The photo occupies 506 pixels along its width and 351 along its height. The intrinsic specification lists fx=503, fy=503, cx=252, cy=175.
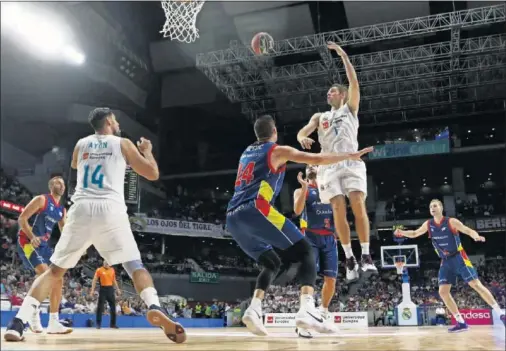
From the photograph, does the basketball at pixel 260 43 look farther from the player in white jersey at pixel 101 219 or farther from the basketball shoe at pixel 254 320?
the basketball shoe at pixel 254 320

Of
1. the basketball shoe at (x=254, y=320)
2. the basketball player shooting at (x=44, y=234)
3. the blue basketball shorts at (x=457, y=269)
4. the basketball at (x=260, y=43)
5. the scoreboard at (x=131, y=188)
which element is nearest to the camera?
the basketball shoe at (x=254, y=320)

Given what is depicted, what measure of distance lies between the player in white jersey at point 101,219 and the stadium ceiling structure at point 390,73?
13527 millimetres

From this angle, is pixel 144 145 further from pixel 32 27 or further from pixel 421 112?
pixel 421 112

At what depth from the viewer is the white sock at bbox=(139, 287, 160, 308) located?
390cm

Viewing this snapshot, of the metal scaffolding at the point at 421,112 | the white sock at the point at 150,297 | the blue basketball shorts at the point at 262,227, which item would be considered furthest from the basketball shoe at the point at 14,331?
the metal scaffolding at the point at 421,112

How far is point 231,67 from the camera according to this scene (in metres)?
19.6

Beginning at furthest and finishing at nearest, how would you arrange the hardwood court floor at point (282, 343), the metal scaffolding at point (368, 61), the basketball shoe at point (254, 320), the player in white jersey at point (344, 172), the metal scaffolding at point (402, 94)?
the metal scaffolding at point (402, 94) → the metal scaffolding at point (368, 61) → the player in white jersey at point (344, 172) → the basketball shoe at point (254, 320) → the hardwood court floor at point (282, 343)

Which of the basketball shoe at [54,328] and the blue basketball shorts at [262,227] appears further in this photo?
the basketball shoe at [54,328]

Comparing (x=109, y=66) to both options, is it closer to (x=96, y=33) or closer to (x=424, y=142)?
(x=96, y=33)

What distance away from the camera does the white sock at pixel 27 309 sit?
13.1 ft

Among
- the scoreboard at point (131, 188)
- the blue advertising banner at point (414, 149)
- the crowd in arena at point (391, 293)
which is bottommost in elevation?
the crowd in arena at point (391, 293)

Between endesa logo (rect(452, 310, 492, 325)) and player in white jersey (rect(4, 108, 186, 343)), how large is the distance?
1669cm

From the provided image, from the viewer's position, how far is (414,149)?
23.5 meters

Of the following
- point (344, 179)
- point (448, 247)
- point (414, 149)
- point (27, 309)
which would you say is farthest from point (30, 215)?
point (414, 149)
